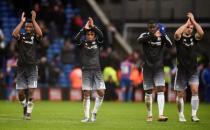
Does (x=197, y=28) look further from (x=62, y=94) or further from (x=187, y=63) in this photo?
(x=62, y=94)

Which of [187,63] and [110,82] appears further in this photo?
[110,82]

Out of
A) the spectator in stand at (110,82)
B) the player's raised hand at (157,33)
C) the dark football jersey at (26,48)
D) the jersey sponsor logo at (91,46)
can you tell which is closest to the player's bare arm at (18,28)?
the dark football jersey at (26,48)

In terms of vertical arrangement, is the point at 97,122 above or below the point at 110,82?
above

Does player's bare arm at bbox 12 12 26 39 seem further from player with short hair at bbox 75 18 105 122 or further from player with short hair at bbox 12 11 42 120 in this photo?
player with short hair at bbox 75 18 105 122

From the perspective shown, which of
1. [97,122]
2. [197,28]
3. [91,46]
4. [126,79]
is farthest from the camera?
[126,79]

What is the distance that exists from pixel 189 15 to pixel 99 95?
3.50 m

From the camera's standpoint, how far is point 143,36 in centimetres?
A: 2319

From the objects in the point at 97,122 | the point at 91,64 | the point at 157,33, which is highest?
the point at 157,33

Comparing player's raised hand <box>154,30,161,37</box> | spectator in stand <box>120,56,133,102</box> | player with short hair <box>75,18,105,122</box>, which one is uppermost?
player's raised hand <box>154,30,161,37</box>

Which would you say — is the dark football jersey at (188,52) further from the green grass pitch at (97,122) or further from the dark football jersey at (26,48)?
the dark football jersey at (26,48)

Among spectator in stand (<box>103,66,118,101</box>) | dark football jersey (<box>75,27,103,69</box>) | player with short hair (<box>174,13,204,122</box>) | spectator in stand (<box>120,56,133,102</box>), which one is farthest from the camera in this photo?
spectator in stand (<box>120,56,133,102</box>)

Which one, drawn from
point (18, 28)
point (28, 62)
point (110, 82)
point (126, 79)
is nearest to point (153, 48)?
point (28, 62)

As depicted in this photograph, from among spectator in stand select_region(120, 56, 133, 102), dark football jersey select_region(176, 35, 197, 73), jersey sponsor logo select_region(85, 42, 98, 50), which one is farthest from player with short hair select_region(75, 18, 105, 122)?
spectator in stand select_region(120, 56, 133, 102)

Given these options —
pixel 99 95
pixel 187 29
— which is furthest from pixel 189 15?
pixel 99 95
